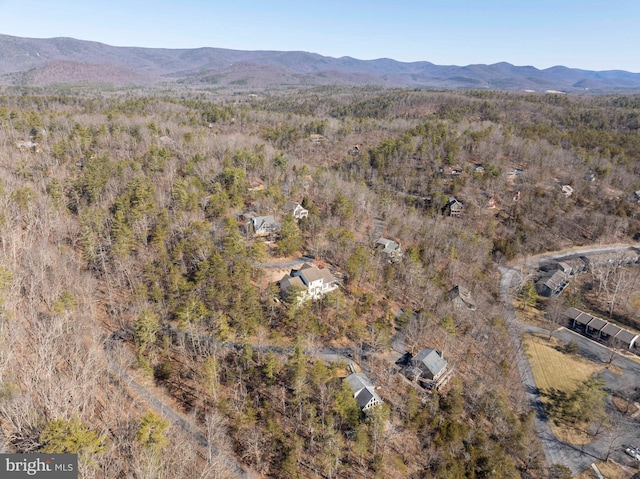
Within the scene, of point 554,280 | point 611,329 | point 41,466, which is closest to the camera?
point 41,466

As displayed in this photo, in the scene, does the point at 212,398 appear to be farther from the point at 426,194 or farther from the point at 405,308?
the point at 426,194

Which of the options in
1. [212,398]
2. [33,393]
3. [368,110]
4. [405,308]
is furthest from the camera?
[368,110]

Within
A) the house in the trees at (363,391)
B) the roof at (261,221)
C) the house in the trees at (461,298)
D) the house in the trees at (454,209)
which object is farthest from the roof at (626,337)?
the roof at (261,221)

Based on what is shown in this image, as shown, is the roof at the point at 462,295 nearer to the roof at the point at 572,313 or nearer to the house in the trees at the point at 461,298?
the house in the trees at the point at 461,298

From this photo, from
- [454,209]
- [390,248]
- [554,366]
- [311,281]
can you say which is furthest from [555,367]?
[454,209]

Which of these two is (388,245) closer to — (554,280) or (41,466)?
(554,280)

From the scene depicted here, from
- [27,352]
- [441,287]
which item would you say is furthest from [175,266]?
[441,287]
